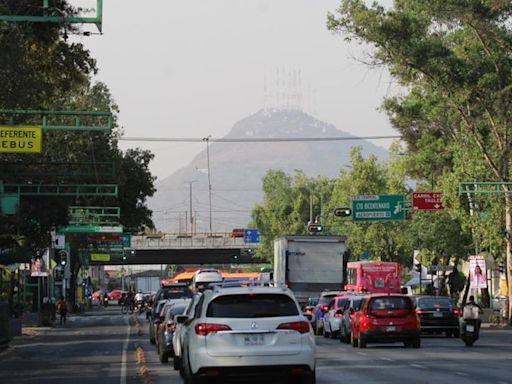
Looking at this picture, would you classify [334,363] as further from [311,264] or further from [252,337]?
[311,264]

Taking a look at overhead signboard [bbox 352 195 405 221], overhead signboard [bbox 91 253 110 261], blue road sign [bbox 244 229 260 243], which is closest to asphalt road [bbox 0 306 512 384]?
overhead signboard [bbox 352 195 405 221]

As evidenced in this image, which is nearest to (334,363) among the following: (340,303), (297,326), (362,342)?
(362,342)

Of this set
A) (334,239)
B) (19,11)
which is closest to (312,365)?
(19,11)

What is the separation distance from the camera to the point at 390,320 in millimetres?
38062

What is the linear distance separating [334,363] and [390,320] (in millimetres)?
7536

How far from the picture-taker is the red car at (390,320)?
3803 centimetres

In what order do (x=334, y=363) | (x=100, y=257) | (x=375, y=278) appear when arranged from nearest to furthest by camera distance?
(x=334, y=363) → (x=375, y=278) → (x=100, y=257)

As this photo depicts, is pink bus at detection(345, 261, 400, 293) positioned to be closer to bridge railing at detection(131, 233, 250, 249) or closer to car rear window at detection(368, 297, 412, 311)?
car rear window at detection(368, 297, 412, 311)

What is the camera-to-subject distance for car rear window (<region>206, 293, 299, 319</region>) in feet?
66.1

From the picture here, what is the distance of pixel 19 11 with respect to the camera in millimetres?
31234

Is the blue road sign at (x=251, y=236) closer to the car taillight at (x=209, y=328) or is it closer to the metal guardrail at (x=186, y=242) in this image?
the metal guardrail at (x=186, y=242)

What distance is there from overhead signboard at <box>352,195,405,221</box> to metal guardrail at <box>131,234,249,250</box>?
61.1 m

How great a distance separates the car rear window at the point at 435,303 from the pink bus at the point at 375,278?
1953cm

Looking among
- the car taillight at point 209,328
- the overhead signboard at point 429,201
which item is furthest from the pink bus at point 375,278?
the car taillight at point 209,328
